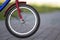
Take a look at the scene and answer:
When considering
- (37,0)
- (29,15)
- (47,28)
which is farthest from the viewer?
(37,0)

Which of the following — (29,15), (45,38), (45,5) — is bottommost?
(45,38)

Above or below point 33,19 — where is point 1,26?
above

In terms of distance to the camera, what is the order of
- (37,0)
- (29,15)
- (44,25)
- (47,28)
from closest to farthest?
(29,15)
(47,28)
(44,25)
(37,0)

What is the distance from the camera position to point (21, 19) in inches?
280

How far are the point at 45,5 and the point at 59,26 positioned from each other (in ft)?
31.9

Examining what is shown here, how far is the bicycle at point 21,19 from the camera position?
23.1ft

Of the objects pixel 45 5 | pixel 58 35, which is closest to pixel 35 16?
pixel 58 35

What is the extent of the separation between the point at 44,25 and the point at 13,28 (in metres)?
3.44

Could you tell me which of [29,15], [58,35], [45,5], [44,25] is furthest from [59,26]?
[45,5]

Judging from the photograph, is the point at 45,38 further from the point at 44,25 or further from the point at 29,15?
the point at 44,25

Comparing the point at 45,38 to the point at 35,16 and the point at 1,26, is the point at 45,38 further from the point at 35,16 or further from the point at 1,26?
the point at 1,26

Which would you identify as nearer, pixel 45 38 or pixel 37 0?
pixel 45 38

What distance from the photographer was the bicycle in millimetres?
7029

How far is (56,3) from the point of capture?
20.2m
